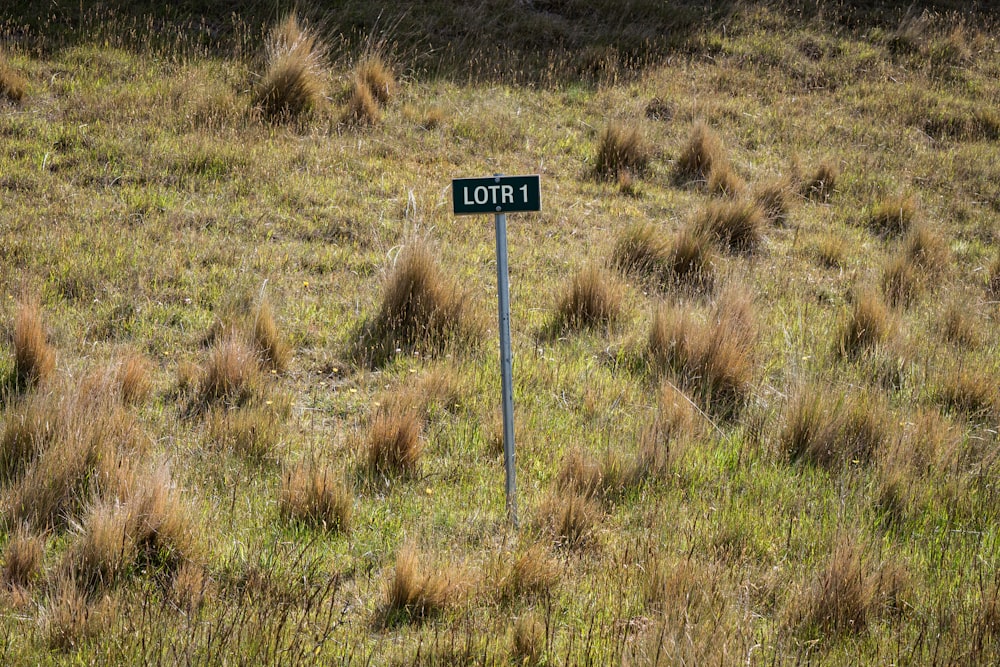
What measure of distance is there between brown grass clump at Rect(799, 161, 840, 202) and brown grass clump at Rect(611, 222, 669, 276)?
2.99m

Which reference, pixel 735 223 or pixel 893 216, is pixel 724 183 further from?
pixel 893 216

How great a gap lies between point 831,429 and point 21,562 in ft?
12.5

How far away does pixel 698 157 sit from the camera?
9180 mm

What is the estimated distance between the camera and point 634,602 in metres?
3.22

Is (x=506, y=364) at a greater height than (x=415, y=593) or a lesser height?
greater

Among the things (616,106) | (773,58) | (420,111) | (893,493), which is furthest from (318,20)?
(893,493)

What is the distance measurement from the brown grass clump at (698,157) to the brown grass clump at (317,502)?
→ 655 centimetres

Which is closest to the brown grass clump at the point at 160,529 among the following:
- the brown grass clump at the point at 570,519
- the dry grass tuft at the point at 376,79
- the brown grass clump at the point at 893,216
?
the brown grass clump at the point at 570,519

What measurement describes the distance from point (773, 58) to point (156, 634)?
11783 mm

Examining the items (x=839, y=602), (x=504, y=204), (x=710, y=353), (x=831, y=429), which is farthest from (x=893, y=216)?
(x=839, y=602)

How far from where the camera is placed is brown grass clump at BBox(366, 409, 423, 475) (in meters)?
4.09

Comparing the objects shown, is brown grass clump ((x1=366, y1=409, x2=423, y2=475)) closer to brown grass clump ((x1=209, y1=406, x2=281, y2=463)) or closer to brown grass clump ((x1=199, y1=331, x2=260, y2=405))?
brown grass clump ((x1=209, y1=406, x2=281, y2=463))

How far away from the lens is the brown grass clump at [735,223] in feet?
24.8

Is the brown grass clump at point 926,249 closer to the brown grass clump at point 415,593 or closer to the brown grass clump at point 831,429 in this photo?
the brown grass clump at point 831,429
